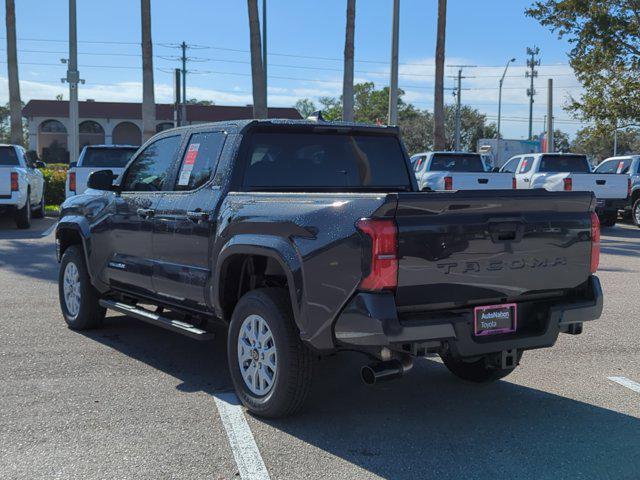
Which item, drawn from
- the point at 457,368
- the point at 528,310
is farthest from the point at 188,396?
the point at 528,310

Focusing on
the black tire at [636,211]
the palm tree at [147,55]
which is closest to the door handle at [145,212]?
the palm tree at [147,55]

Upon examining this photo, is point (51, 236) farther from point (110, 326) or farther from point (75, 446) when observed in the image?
point (75, 446)

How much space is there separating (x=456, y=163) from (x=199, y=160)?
1381cm

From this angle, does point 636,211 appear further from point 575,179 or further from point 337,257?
point 337,257

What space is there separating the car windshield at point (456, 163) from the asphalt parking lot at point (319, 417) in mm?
11702

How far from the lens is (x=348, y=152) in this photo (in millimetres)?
5867

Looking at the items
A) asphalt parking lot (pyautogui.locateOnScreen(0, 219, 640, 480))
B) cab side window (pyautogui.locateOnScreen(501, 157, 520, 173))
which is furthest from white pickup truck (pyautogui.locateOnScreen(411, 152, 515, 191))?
asphalt parking lot (pyautogui.locateOnScreen(0, 219, 640, 480))

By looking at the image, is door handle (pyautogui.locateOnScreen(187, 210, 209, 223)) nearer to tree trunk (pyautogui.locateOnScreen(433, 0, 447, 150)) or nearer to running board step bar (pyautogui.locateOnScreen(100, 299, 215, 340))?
running board step bar (pyautogui.locateOnScreen(100, 299, 215, 340))

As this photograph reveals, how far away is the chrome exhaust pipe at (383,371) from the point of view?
4.21 metres

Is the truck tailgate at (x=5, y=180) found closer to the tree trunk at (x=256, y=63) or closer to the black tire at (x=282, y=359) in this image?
the tree trunk at (x=256, y=63)

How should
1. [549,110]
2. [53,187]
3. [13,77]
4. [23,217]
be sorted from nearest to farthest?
[23,217], [53,187], [13,77], [549,110]

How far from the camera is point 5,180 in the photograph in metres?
16.2

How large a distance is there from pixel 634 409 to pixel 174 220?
3.60m

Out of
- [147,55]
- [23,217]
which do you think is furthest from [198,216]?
Result: [147,55]
